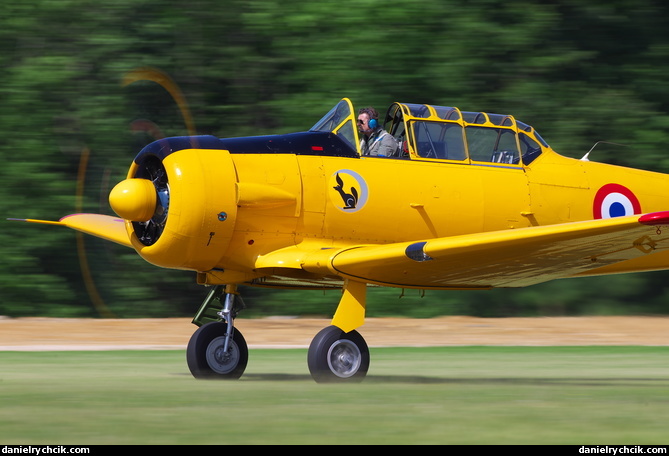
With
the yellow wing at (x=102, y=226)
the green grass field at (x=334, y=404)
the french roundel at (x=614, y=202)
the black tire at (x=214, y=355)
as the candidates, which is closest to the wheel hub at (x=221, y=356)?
the black tire at (x=214, y=355)

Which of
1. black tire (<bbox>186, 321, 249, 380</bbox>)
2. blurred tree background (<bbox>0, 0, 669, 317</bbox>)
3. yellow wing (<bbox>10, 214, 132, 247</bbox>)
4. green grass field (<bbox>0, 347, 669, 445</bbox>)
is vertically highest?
blurred tree background (<bbox>0, 0, 669, 317</bbox>)

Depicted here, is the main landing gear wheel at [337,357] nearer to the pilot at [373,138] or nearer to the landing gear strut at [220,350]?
the landing gear strut at [220,350]

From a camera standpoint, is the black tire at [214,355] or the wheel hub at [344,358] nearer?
the wheel hub at [344,358]

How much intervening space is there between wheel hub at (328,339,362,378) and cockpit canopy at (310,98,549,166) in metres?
2.14

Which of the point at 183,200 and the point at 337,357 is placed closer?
the point at 183,200

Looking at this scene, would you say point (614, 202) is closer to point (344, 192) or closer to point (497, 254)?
point (497, 254)

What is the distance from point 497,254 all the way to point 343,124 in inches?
95.5

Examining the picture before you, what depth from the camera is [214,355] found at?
1104 cm

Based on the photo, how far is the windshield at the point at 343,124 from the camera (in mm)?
11180

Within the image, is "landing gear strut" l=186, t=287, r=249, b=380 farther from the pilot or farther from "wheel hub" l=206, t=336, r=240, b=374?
the pilot

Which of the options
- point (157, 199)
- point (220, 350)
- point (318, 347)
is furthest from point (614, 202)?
point (157, 199)

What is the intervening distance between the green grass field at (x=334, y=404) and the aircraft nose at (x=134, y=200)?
162 cm

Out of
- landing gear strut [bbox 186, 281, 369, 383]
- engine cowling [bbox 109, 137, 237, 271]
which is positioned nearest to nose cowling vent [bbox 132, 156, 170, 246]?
engine cowling [bbox 109, 137, 237, 271]

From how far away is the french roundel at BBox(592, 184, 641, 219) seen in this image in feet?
41.0
